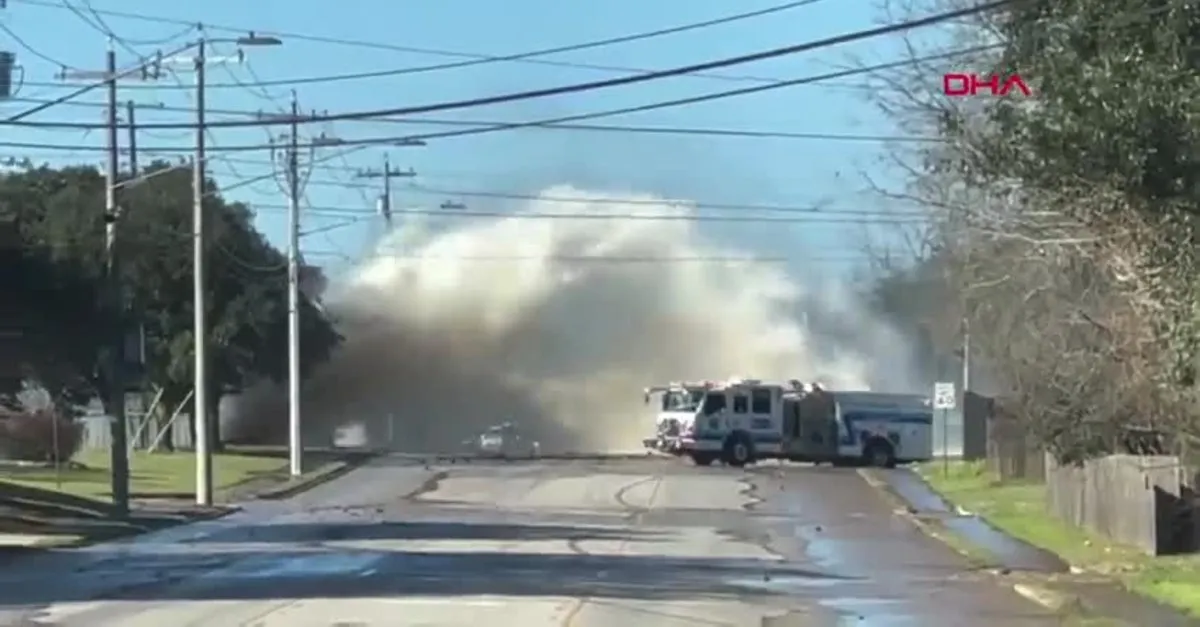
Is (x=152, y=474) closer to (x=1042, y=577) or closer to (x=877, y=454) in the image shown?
(x=877, y=454)

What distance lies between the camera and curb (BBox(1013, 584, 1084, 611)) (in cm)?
2421

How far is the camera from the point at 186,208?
266ft

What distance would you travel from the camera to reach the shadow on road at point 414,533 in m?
39.0

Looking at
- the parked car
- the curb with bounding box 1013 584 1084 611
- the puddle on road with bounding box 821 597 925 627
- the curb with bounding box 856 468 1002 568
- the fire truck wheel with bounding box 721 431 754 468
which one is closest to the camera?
the puddle on road with bounding box 821 597 925 627

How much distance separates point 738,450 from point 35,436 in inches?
920

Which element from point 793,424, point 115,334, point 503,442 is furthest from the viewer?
point 503,442

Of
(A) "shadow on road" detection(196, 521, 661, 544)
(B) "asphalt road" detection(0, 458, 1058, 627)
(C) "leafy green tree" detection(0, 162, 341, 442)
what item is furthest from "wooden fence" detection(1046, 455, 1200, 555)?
(C) "leafy green tree" detection(0, 162, 341, 442)

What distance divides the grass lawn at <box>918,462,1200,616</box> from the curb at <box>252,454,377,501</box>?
17136 millimetres

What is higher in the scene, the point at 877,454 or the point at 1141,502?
the point at 1141,502

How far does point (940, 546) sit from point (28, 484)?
29.7 meters

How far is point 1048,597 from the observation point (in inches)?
1003

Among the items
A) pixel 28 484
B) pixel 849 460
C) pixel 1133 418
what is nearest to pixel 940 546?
pixel 1133 418

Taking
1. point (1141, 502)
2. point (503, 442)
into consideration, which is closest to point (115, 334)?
point (1141, 502)

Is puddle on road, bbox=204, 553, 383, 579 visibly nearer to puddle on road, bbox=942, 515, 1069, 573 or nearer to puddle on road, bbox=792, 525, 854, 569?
puddle on road, bbox=792, 525, 854, 569
